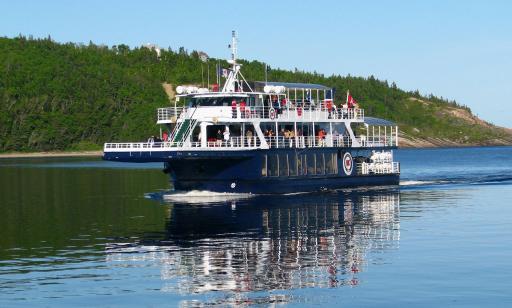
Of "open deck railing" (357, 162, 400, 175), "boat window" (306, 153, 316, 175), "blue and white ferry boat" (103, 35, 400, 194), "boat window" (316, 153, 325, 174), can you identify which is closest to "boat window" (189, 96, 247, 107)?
"blue and white ferry boat" (103, 35, 400, 194)

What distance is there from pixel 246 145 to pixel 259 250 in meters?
25.0

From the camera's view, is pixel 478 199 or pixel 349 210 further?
pixel 478 199

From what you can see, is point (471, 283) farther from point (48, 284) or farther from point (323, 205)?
point (323, 205)

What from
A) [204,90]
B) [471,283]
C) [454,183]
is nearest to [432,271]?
[471,283]

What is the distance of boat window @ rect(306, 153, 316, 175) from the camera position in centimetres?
6562

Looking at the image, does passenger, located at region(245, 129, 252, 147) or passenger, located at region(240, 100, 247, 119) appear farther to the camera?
passenger, located at region(240, 100, 247, 119)

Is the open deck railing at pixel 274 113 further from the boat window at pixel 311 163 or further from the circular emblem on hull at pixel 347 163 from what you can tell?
the circular emblem on hull at pixel 347 163

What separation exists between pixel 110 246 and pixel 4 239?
18.2ft

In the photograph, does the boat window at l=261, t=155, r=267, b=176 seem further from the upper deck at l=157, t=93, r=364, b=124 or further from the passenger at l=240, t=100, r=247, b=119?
the passenger at l=240, t=100, r=247, b=119

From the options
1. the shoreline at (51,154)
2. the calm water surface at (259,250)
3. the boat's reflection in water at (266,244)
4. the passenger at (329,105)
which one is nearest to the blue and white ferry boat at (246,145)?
the passenger at (329,105)

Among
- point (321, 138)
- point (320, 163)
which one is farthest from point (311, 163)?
point (321, 138)

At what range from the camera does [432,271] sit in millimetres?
31766

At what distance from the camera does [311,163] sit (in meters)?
65.9

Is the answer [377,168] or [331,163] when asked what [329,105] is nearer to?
[331,163]
